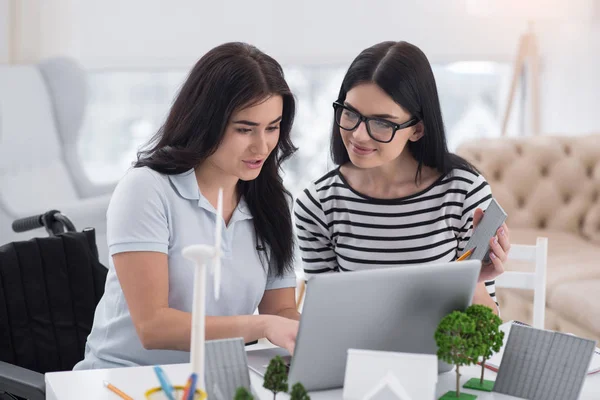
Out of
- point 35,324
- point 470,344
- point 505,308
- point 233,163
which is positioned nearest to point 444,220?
point 233,163

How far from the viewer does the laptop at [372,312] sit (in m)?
1.14

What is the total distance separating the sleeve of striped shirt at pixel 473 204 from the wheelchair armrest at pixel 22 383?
0.95 metres

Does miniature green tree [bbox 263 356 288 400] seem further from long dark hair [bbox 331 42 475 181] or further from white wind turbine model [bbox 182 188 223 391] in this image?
long dark hair [bbox 331 42 475 181]

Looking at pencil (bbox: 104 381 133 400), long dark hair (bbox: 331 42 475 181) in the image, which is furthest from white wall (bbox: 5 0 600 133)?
pencil (bbox: 104 381 133 400)

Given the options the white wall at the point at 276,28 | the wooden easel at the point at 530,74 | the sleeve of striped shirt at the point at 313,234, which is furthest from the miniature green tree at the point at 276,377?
the wooden easel at the point at 530,74

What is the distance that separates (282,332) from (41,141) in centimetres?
238

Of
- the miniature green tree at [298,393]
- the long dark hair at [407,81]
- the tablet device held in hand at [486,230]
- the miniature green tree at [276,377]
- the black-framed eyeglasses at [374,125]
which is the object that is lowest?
the miniature green tree at [276,377]

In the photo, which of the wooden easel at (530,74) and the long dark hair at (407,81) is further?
the wooden easel at (530,74)

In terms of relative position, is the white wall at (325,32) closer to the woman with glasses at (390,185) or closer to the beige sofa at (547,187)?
the beige sofa at (547,187)

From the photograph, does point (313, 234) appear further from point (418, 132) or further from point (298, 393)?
point (298, 393)

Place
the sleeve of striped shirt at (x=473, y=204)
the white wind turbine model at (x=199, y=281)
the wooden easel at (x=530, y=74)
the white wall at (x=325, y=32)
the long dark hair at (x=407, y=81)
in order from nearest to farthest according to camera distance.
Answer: the white wind turbine model at (x=199, y=281) → the long dark hair at (x=407, y=81) → the sleeve of striped shirt at (x=473, y=204) → the white wall at (x=325, y=32) → the wooden easel at (x=530, y=74)

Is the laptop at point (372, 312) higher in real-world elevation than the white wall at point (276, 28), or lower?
lower

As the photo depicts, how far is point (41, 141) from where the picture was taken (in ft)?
11.2

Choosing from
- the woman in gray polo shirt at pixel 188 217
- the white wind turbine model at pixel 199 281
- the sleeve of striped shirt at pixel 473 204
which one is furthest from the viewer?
the sleeve of striped shirt at pixel 473 204
